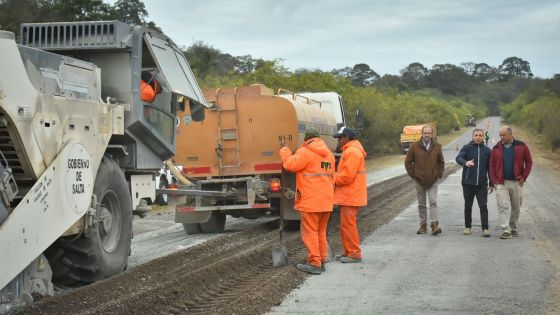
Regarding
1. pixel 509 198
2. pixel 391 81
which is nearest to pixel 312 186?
pixel 509 198

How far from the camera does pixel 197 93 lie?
33.4 feet

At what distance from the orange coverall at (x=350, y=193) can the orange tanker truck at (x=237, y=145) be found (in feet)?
11.3

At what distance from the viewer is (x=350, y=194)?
9805 mm

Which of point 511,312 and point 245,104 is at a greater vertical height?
point 245,104

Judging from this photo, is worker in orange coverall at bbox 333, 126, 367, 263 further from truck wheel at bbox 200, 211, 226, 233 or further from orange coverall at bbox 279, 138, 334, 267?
truck wheel at bbox 200, 211, 226, 233

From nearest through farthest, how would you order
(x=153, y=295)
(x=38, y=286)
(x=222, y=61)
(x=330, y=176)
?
(x=38, y=286)
(x=153, y=295)
(x=330, y=176)
(x=222, y=61)

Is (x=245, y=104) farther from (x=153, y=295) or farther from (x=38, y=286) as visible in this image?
(x=38, y=286)

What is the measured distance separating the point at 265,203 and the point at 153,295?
6.11 metres

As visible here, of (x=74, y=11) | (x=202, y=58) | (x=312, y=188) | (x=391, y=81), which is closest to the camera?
(x=312, y=188)

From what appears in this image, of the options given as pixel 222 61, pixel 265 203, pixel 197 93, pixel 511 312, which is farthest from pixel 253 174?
pixel 222 61

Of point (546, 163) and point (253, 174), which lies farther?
point (546, 163)

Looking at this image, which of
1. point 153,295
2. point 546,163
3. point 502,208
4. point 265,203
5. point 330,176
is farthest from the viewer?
point 546,163

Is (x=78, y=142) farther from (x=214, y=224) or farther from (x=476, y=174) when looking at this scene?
(x=476, y=174)

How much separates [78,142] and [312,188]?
3003 millimetres
